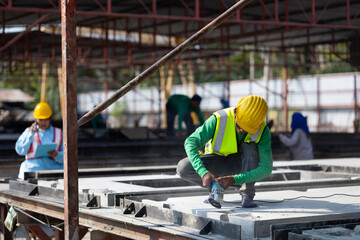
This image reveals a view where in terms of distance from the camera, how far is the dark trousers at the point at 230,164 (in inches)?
254

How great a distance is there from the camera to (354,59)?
29.9 meters

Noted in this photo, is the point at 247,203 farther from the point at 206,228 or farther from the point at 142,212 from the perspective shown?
the point at 142,212

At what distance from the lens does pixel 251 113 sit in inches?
244

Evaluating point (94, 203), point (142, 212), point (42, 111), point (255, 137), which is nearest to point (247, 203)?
point (255, 137)

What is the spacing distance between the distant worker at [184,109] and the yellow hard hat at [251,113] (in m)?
9.75

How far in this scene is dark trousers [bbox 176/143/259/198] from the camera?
21.2 feet

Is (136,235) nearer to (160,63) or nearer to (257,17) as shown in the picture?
(160,63)

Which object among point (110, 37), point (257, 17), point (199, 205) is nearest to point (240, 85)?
point (110, 37)

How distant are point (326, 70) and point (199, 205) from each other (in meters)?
50.3

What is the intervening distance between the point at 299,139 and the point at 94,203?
7.70 meters

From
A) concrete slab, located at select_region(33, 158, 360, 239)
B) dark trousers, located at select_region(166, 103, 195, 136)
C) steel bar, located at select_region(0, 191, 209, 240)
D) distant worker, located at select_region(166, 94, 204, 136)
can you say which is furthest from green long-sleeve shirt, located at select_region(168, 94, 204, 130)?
steel bar, located at select_region(0, 191, 209, 240)

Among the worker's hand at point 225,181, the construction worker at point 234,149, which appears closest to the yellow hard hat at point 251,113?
the construction worker at point 234,149

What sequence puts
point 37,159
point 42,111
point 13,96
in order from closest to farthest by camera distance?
1. point 42,111
2. point 37,159
3. point 13,96

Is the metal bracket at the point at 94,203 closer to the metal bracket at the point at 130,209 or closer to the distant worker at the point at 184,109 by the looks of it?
the metal bracket at the point at 130,209
